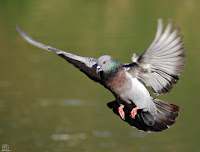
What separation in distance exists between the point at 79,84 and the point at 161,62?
1011 centimetres

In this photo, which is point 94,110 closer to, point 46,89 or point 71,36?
point 46,89

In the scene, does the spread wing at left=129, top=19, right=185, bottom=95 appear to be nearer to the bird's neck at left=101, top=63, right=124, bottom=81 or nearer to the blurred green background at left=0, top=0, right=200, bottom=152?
the bird's neck at left=101, top=63, right=124, bottom=81

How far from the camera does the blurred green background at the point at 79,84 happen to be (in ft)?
46.6

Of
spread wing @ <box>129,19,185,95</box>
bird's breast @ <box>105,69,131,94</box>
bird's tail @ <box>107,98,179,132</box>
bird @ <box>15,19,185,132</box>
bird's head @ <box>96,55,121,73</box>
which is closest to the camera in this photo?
spread wing @ <box>129,19,185,95</box>

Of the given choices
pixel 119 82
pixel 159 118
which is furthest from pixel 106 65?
pixel 159 118

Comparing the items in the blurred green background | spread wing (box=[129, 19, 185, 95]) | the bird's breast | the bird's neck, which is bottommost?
spread wing (box=[129, 19, 185, 95])

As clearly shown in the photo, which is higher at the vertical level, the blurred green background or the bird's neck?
the blurred green background

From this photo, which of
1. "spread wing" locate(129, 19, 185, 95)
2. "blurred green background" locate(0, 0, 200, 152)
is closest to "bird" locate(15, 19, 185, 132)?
"spread wing" locate(129, 19, 185, 95)

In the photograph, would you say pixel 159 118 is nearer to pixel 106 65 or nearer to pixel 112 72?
pixel 112 72

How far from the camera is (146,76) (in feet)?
25.6

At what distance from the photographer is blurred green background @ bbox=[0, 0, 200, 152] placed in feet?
46.6

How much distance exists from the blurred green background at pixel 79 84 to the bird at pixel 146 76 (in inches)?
203

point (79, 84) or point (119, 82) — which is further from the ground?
point (79, 84)

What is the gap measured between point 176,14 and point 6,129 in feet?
43.3
